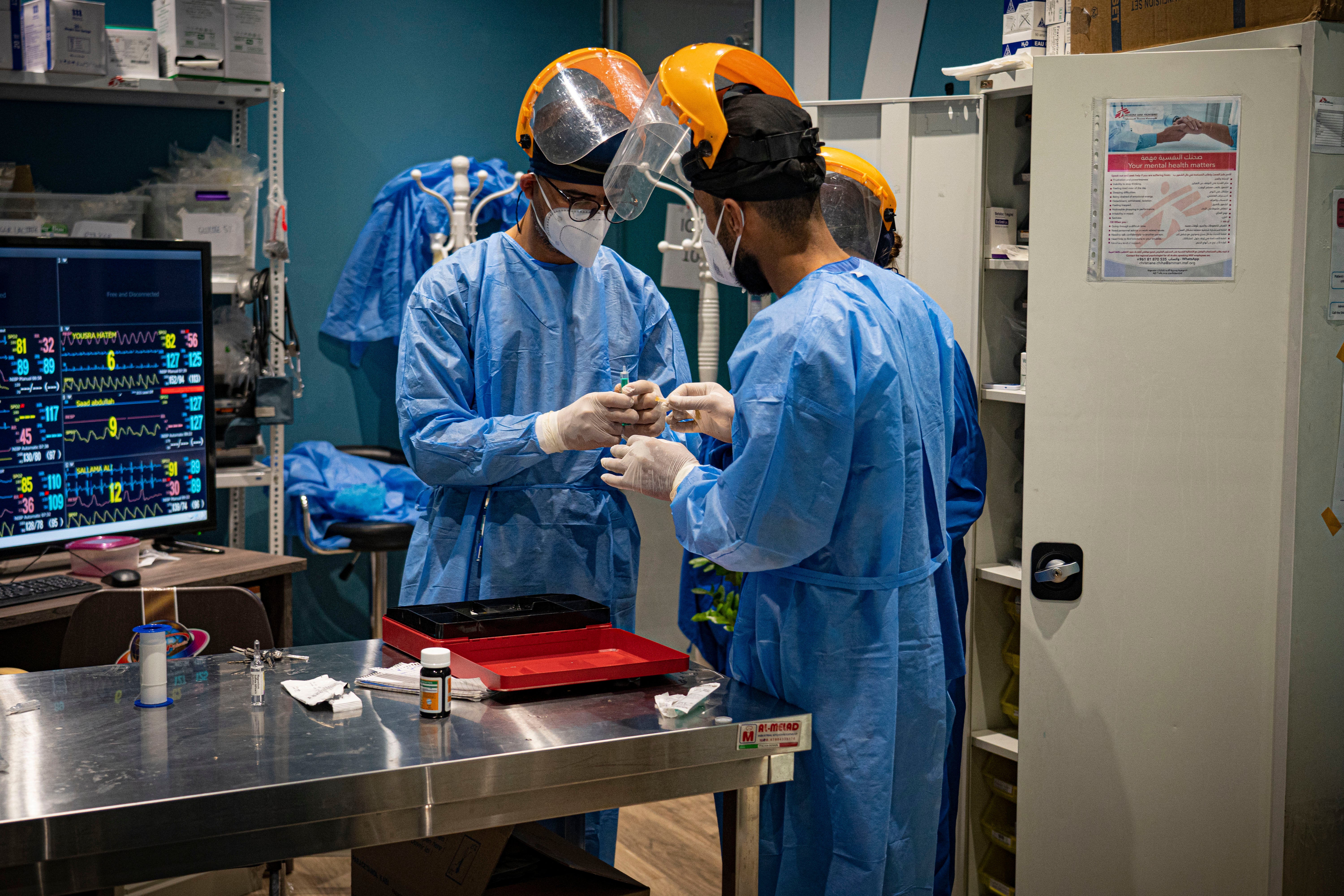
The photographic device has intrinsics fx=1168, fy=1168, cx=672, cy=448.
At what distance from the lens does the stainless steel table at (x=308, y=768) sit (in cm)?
137

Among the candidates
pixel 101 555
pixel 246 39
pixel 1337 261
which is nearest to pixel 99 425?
pixel 101 555

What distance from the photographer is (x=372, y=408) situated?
484 cm

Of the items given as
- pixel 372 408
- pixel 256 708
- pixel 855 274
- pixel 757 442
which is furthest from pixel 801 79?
pixel 256 708

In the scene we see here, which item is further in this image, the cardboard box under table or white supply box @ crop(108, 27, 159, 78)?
white supply box @ crop(108, 27, 159, 78)

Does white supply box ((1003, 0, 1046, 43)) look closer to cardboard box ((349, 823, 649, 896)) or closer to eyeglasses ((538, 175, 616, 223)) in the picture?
eyeglasses ((538, 175, 616, 223))

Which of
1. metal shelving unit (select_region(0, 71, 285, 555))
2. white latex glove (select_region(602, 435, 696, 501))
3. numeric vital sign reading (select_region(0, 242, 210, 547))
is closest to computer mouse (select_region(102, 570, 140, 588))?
numeric vital sign reading (select_region(0, 242, 210, 547))

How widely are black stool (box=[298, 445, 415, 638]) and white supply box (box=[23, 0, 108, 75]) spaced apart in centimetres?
149

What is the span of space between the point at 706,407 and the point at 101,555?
1.75 meters

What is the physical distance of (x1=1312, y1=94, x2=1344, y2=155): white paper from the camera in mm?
2260

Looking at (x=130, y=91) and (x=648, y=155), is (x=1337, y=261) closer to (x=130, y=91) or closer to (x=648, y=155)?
(x=648, y=155)

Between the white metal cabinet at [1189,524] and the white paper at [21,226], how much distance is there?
275cm

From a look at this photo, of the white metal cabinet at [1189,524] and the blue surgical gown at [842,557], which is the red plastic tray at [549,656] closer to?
the blue surgical gown at [842,557]

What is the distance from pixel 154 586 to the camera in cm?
283

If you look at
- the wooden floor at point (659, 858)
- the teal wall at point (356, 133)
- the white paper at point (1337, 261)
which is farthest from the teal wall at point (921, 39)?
the wooden floor at point (659, 858)
